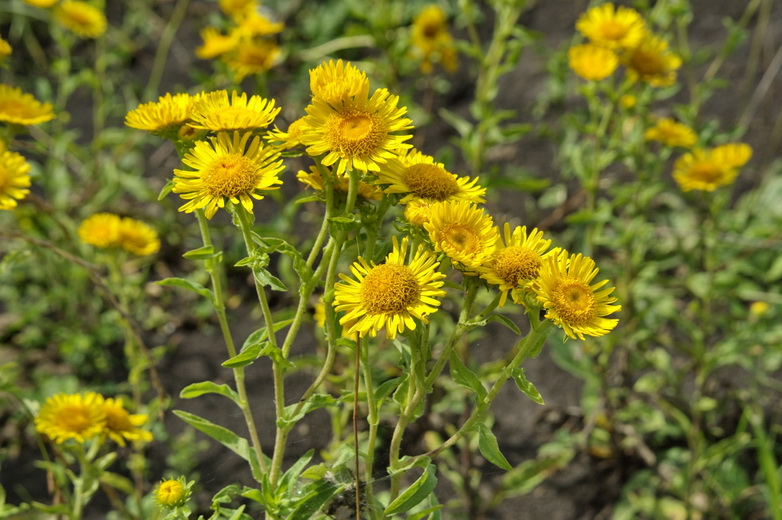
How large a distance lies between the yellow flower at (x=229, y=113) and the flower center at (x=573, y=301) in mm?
625

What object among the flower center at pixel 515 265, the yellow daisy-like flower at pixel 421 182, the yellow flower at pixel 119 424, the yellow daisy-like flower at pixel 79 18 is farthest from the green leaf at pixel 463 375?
the yellow daisy-like flower at pixel 79 18

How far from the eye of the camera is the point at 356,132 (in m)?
1.31

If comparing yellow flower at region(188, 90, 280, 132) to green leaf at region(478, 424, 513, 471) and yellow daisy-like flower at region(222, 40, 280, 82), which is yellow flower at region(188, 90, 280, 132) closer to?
green leaf at region(478, 424, 513, 471)

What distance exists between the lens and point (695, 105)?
310 centimetres

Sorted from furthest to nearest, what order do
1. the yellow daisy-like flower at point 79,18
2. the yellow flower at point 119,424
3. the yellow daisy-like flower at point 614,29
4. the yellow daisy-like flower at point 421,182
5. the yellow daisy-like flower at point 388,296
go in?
the yellow daisy-like flower at point 79,18
the yellow daisy-like flower at point 614,29
the yellow flower at point 119,424
the yellow daisy-like flower at point 421,182
the yellow daisy-like flower at point 388,296

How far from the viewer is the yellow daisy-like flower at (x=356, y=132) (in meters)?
1.32

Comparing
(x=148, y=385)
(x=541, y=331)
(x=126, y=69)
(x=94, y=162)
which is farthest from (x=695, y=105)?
(x=126, y=69)

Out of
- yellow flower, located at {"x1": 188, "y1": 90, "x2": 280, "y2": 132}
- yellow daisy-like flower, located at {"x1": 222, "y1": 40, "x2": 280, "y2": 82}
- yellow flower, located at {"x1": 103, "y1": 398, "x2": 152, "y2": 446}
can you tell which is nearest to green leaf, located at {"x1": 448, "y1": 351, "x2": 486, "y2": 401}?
yellow flower, located at {"x1": 188, "y1": 90, "x2": 280, "y2": 132}

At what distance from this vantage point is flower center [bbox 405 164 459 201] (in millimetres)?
1403

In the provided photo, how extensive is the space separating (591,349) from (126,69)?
3.80m

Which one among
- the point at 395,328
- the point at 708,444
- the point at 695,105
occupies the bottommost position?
the point at 708,444

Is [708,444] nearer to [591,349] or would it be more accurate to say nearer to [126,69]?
[591,349]

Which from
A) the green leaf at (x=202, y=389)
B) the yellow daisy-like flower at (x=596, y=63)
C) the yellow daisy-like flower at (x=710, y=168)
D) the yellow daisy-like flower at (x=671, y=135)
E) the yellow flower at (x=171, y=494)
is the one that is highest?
the yellow daisy-like flower at (x=596, y=63)

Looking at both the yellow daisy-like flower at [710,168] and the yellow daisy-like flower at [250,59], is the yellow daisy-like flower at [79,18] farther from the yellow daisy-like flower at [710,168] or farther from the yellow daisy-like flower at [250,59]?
the yellow daisy-like flower at [710,168]
